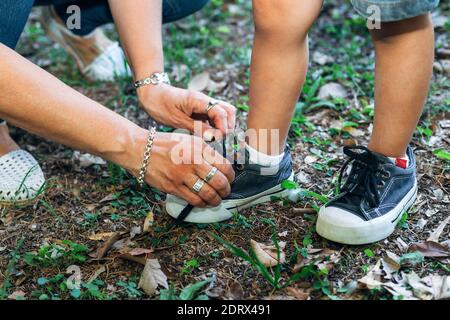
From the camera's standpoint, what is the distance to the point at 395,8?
136 cm

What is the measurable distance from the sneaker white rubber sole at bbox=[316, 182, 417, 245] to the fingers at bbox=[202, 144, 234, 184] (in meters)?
0.29

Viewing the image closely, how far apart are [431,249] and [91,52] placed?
5.62ft

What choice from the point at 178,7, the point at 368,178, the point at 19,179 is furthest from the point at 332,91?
the point at 19,179

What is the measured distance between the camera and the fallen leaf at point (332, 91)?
238 cm

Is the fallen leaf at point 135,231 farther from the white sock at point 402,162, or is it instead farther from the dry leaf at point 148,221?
the white sock at point 402,162

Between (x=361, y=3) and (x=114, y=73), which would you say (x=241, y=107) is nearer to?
(x=114, y=73)

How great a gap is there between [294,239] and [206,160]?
14.3 inches

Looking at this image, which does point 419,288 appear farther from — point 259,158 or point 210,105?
point 210,105

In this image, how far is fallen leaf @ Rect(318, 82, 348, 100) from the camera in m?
2.38

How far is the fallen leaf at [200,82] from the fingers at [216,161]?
0.95 m


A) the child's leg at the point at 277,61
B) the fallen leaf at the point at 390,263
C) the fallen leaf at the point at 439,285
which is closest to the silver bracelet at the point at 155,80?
the child's leg at the point at 277,61

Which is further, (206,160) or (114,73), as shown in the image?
(114,73)

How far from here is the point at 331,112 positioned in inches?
90.4

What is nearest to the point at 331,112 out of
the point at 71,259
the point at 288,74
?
the point at 288,74
